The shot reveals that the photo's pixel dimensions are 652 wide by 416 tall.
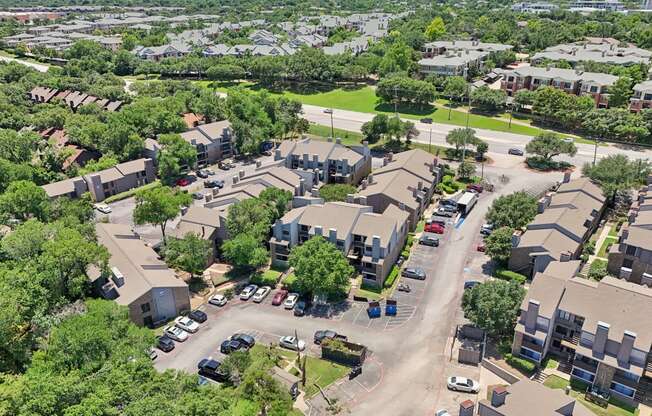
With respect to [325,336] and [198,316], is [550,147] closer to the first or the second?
[325,336]

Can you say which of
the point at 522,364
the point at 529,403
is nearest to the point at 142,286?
the point at 529,403

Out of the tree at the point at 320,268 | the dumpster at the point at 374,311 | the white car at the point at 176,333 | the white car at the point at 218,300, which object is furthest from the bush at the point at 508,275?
the white car at the point at 176,333

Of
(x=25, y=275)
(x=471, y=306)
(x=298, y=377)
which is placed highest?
(x=25, y=275)

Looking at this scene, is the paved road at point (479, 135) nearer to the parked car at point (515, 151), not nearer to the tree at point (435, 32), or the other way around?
the parked car at point (515, 151)

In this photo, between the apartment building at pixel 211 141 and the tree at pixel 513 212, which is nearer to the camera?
the tree at pixel 513 212

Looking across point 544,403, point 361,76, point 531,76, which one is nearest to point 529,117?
point 531,76

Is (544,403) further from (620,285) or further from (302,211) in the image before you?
(302,211)

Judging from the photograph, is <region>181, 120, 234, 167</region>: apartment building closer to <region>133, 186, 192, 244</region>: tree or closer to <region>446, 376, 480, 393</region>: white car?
<region>133, 186, 192, 244</region>: tree
